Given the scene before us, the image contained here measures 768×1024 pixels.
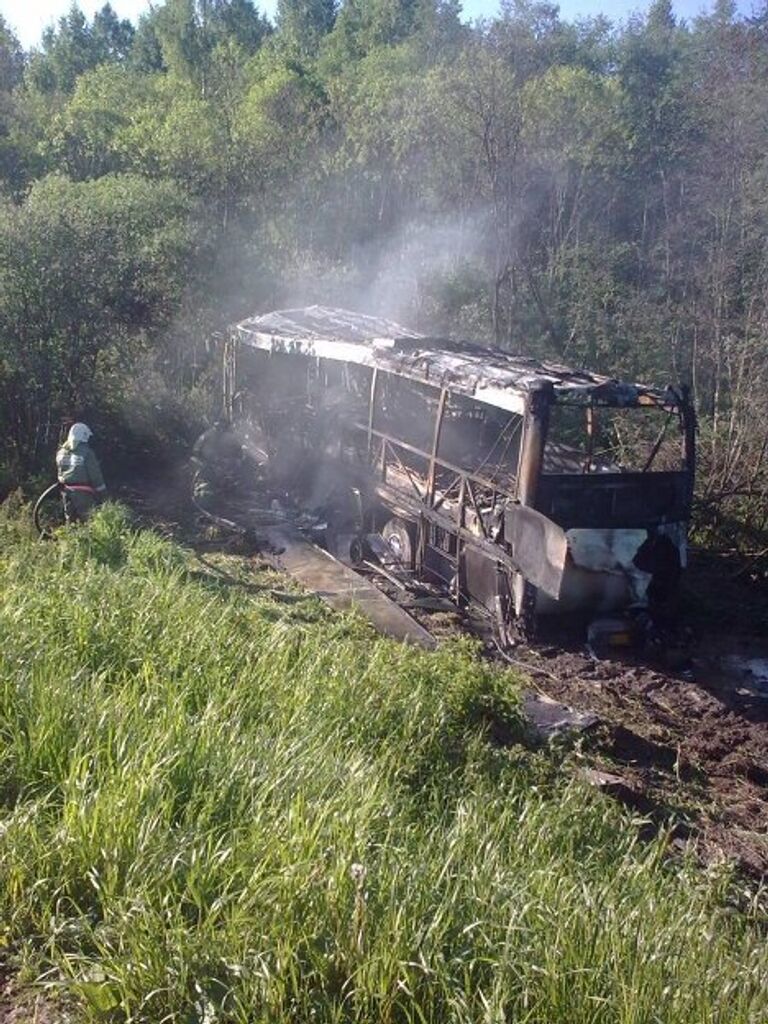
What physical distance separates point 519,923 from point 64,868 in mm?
1572

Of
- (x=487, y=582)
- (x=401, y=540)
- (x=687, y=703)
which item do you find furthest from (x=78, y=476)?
(x=687, y=703)

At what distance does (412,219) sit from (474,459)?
14.7 meters

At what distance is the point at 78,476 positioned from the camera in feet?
35.5

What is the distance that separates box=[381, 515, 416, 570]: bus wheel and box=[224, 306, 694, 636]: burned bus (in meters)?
0.02

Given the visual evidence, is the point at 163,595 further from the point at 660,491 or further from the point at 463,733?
the point at 660,491

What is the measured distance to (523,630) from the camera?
9.16 meters

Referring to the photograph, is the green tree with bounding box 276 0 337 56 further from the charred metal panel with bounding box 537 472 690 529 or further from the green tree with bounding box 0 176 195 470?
the charred metal panel with bounding box 537 472 690 529

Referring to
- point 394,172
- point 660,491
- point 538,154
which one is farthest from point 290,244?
point 660,491

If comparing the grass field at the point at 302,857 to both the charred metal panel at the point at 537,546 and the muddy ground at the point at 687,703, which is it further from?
the charred metal panel at the point at 537,546

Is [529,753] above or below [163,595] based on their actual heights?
below

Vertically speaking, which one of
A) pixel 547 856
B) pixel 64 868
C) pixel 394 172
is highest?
pixel 394 172

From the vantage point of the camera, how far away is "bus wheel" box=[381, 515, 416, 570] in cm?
1126

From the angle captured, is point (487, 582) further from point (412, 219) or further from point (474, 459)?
point (412, 219)

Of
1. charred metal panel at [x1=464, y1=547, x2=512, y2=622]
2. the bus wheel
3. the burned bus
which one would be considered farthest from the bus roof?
the bus wheel
